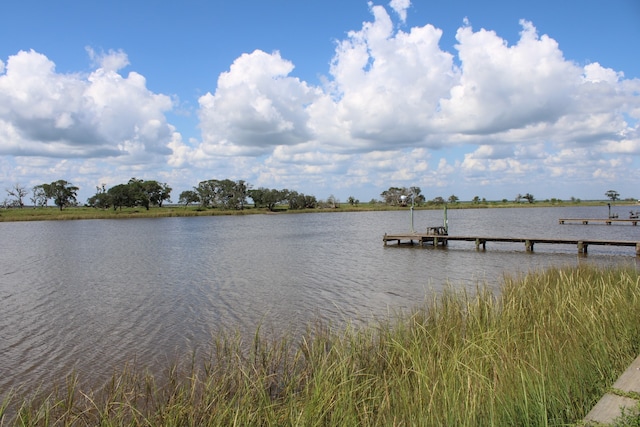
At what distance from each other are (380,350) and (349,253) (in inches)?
857

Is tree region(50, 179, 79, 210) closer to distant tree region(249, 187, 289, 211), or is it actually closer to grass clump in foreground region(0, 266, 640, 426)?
distant tree region(249, 187, 289, 211)

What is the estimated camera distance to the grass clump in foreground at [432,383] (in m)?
4.35

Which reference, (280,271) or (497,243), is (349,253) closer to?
(280,271)

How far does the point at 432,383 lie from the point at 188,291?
13638 mm

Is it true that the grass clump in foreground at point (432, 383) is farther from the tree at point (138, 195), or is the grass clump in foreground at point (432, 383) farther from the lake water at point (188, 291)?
the tree at point (138, 195)

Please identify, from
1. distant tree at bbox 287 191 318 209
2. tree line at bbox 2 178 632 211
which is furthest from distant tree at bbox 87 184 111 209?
distant tree at bbox 287 191 318 209

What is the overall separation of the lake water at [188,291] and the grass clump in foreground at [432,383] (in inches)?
78.1

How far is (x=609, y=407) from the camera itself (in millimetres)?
4066

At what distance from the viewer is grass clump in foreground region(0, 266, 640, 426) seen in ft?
14.3

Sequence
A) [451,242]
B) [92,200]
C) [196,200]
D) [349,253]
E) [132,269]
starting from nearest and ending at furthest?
[132,269], [349,253], [451,242], [92,200], [196,200]

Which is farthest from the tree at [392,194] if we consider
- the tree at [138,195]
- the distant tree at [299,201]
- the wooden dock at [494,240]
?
the wooden dock at [494,240]

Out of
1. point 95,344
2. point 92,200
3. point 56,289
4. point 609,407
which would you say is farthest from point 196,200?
point 609,407

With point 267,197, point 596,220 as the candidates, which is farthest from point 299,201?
point 596,220

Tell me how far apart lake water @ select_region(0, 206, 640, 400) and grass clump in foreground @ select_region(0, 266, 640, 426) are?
1.98 metres
